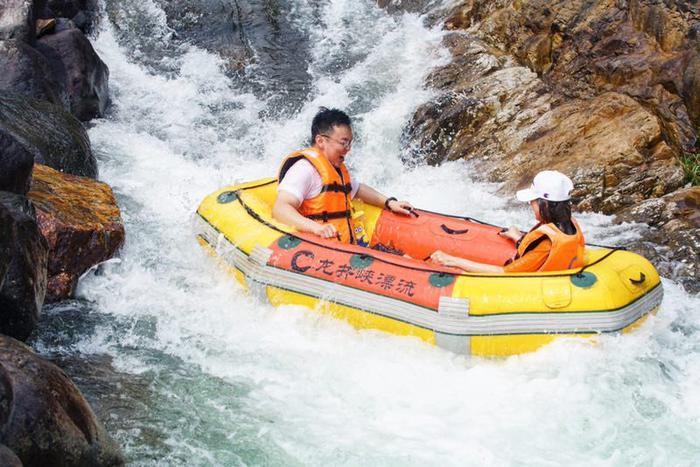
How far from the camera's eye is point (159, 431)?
388 centimetres

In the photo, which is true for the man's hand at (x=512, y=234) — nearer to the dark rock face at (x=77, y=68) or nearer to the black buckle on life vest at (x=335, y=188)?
the black buckle on life vest at (x=335, y=188)

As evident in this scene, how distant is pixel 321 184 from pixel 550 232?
153 centimetres

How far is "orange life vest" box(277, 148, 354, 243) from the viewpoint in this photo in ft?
17.1

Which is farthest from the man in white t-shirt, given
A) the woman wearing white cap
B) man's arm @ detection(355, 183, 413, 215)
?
the woman wearing white cap

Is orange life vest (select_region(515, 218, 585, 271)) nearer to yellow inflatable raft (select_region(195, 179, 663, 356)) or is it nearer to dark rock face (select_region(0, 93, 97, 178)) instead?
yellow inflatable raft (select_region(195, 179, 663, 356))

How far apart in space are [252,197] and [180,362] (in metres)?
1.54

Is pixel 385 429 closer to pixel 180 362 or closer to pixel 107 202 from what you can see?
pixel 180 362

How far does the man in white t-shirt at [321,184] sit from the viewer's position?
5.14 meters

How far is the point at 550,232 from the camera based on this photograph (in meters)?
4.57

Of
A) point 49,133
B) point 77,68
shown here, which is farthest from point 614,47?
point 77,68

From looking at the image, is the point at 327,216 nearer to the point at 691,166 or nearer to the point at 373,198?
the point at 373,198

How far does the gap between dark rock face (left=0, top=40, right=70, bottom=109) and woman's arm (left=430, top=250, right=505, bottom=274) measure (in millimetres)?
4250

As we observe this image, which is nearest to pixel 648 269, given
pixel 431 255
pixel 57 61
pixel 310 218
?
pixel 431 255

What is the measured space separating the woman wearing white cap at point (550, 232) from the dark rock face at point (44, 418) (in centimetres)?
259
